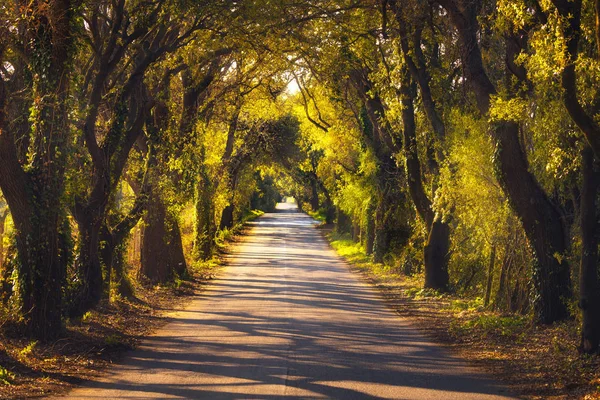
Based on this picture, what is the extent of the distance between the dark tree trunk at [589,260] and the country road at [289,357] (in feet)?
5.22

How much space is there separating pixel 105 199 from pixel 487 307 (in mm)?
8143

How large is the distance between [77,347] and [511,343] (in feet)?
22.0

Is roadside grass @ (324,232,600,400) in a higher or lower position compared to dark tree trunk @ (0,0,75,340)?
lower

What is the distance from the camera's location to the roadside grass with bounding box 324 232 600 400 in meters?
9.96

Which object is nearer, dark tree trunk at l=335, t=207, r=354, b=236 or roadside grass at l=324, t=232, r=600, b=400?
roadside grass at l=324, t=232, r=600, b=400

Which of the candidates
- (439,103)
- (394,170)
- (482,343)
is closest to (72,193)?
(482,343)

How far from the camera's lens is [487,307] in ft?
57.1

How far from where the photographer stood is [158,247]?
23.1 meters

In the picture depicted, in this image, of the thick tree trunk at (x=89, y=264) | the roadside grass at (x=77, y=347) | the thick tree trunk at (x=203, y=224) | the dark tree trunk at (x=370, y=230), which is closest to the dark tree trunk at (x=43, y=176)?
the roadside grass at (x=77, y=347)

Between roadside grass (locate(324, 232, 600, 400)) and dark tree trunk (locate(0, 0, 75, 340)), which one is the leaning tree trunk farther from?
dark tree trunk (locate(0, 0, 75, 340))

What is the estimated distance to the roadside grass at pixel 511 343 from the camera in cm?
996

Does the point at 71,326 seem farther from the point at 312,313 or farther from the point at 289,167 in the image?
the point at 289,167

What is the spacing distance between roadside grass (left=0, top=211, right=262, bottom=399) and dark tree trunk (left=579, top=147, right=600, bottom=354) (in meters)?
6.44

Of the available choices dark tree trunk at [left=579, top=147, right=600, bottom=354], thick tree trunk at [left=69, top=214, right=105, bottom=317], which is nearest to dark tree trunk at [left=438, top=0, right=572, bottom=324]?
dark tree trunk at [left=579, top=147, right=600, bottom=354]
